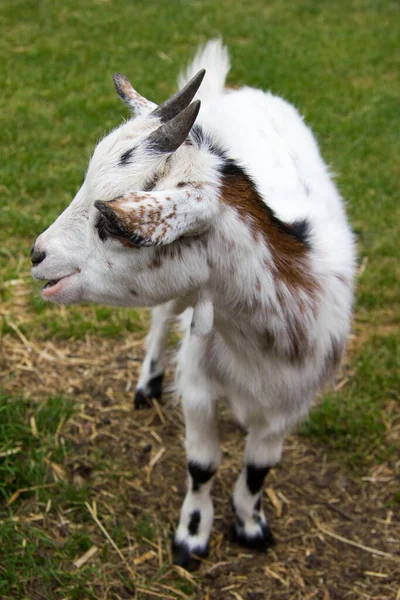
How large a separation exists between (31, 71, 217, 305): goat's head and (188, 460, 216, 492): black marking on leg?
1.04 m

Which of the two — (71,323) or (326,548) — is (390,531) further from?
(71,323)

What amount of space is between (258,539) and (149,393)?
1080mm

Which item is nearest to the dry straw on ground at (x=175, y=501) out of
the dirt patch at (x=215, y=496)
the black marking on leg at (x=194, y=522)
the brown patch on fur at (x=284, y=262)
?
the dirt patch at (x=215, y=496)

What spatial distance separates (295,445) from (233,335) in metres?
1.47

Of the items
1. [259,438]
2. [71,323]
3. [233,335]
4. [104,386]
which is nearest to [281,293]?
[233,335]

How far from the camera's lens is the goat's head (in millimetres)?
2230

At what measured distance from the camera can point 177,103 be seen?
2.39 m

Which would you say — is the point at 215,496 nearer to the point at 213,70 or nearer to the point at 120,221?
the point at 120,221

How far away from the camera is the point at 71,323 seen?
4.46 metres

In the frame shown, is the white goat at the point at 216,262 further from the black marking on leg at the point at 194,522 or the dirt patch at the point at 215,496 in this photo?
the dirt patch at the point at 215,496

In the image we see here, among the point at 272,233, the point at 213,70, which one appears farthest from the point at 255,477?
the point at 213,70

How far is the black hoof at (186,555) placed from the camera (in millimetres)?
3311

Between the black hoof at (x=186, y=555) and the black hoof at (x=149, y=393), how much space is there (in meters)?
0.94

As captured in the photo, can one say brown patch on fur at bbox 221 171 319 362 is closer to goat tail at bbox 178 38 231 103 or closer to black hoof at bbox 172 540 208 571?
black hoof at bbox 172 540 208 571
